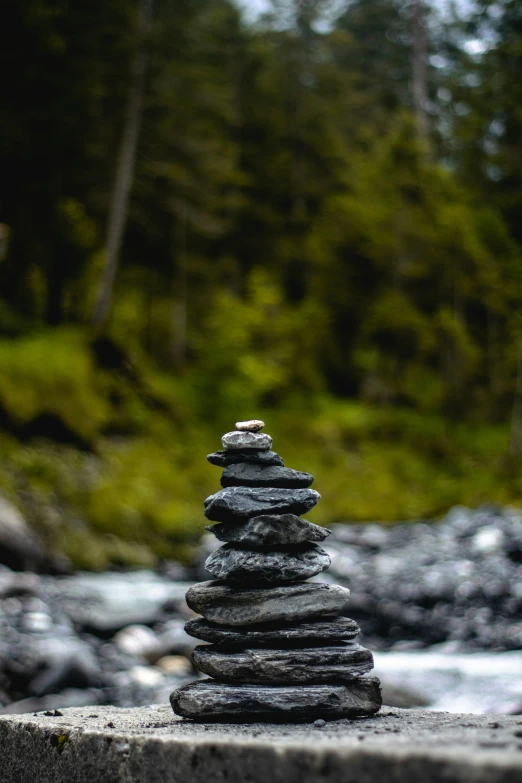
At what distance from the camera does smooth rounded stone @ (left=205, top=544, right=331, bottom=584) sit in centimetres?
399

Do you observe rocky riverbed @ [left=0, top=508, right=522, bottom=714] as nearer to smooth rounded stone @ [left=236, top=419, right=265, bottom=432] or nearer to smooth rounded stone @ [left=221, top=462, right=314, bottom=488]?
smooth rounded stone @ [left=221, top=462, right=314, bottom=488]

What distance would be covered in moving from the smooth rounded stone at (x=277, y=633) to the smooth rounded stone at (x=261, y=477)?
2.27 feet

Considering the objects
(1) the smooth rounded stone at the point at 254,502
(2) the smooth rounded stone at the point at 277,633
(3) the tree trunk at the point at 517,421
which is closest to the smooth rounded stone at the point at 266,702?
(2) the smooth rounded stone at the point at 277,633

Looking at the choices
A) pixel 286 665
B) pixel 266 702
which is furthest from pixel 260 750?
pixel 286 665

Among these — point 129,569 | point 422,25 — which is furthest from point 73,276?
point 422,25

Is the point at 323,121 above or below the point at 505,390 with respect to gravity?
above

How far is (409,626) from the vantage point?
39.0 feet

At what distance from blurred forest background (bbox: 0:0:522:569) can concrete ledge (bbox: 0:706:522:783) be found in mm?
12342

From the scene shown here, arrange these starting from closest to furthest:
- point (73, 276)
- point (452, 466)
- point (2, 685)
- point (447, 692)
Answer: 1. point (2, 685)
2. point (447, 692)
3. point (73, 276)
4. point (452, 466)

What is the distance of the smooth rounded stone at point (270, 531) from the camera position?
13.2ft

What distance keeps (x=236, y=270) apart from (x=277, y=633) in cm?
3016

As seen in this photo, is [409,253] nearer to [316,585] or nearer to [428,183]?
[428,183]

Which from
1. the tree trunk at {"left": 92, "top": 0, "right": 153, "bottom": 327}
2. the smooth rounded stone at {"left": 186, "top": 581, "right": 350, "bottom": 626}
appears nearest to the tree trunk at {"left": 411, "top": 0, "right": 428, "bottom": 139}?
the tree trunk at {"left": 92, "top": 0, "right": 153, "bottom": 327}

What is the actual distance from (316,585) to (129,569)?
1245 cm
